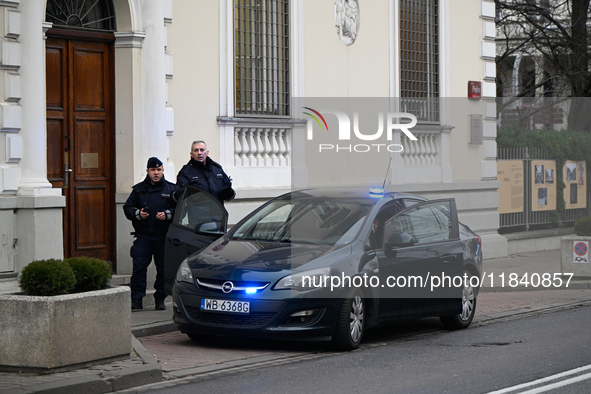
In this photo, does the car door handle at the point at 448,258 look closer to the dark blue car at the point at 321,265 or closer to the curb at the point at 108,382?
the dark blue car at the point at 321,265

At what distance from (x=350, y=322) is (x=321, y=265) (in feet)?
2.11

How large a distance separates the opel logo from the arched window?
509 centimetres

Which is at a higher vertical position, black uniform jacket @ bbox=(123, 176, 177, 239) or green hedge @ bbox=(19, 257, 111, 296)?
black uniform jacket @ bbox=(123, 176, 177, 239)

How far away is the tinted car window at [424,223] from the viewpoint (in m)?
10.4

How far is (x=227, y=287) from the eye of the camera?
923 cm

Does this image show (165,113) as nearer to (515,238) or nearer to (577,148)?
(515,238)

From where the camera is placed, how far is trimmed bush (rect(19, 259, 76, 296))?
802 centimetres

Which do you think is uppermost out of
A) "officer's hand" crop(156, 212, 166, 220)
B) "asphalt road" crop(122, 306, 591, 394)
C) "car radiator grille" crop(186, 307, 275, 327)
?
"officer's hand" crop(156, 212, 166, 220)

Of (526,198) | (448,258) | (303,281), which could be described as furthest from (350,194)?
(526,198)

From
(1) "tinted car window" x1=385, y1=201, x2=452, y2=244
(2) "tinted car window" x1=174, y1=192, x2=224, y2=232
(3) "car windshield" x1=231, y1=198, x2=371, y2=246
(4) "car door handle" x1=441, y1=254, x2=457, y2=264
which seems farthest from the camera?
(2) "tinted car window" x1=174, y1=192, x2=224, y2=232

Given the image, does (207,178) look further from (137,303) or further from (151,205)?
(137,303)

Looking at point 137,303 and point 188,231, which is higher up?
point 188,231

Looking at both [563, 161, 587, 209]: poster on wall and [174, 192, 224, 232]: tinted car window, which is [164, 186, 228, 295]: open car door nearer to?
[174, 192, 224, 232]: tinted car window

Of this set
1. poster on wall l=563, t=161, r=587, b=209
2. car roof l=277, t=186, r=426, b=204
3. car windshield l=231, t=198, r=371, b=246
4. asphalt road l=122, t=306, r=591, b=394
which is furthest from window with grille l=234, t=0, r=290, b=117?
poster on wall l=563, t=161, r=587, b=209
